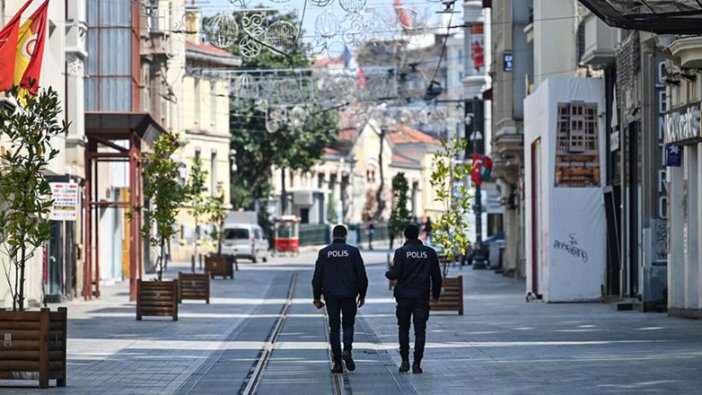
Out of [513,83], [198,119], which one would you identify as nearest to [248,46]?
[513,83]

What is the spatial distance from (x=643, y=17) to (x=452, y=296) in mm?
14581

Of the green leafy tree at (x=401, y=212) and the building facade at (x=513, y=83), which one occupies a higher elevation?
the building facade at (x=513, y=83)

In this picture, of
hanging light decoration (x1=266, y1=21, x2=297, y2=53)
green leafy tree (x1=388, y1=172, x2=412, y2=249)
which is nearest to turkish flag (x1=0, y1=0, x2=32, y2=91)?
hanging light decoration (x1=266, y1=21, x2=297, y2=53)

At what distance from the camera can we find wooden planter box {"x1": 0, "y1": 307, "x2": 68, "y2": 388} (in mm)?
18031

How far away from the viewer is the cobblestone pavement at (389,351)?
1814 centimetres

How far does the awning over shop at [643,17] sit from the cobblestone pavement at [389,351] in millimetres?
4247

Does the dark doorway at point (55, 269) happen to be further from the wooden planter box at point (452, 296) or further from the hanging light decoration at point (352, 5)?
the hanging light decoration at point (352, 5)

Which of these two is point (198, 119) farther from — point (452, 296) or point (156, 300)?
point (156, 300)

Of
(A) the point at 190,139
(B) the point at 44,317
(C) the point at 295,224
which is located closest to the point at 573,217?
(B) the point at 44,317

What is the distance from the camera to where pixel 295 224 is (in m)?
104

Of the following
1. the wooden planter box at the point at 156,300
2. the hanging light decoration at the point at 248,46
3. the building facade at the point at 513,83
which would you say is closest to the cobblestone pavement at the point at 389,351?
the wooden planter box at the point at 156,300

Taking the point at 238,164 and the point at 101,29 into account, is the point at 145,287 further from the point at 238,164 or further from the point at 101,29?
the point at 238,164

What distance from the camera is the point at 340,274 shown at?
20.0 metres

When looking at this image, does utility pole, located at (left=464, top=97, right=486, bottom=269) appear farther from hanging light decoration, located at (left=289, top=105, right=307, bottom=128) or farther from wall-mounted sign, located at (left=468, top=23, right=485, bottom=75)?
hanging light decoration, located at (left=289, top=105, right=307, bottom=128)
